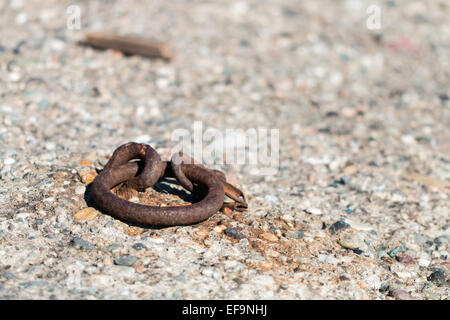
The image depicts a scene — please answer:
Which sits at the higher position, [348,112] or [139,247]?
[348,112]

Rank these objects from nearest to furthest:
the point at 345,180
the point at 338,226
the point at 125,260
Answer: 1. the point at 125,260
2. the point at 338,226
3. the point at 345,180

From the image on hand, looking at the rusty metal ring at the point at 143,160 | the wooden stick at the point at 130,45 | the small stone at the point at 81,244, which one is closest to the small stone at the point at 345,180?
the rusty metal ring at the point at 143,160

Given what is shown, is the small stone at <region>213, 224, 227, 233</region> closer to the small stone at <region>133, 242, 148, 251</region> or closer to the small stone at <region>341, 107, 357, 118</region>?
the small stone at <region>133, 242, 148, 251</region>

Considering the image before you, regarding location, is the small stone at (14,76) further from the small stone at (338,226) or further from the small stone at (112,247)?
the small stone at (338,226)

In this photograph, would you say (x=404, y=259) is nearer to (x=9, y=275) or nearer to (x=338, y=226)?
(x=338, y=226)

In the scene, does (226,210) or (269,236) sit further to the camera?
(226,210)

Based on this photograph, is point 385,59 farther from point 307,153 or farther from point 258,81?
point 307,153

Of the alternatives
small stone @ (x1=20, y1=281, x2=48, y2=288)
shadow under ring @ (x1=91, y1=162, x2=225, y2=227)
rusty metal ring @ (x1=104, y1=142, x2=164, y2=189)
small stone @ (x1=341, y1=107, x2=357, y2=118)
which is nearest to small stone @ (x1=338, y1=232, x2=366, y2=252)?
shadow under ring @ (x1=91, y1=162, x2=225, y2=227)

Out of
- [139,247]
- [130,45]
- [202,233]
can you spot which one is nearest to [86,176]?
[139,247]
